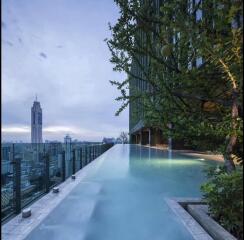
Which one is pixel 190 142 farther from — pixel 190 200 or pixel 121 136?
pixel 121 136

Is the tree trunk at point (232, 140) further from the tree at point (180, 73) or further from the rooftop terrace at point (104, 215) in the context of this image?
the rooftop terrace at point (104, 215)

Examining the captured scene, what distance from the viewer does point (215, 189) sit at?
3482 mm

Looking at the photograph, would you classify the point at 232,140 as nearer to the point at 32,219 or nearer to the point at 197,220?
the point at 197,220

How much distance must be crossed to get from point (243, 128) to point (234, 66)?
1.93ft

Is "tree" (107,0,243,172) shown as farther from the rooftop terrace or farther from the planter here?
the rooftop terrace

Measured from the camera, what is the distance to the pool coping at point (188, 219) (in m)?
3.83

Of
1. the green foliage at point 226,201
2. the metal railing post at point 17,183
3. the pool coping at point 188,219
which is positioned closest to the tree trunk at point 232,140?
the green foliage at point 226,201

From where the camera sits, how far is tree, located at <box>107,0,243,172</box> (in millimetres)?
3393

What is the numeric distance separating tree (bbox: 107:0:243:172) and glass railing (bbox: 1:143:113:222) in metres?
2.09

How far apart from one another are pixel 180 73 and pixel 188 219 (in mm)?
2148

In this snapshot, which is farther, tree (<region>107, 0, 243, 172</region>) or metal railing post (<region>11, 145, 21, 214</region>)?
metal railing post (<region>11, 145, 21, 214</region>)

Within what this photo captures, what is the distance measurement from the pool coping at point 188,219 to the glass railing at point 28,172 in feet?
8.31

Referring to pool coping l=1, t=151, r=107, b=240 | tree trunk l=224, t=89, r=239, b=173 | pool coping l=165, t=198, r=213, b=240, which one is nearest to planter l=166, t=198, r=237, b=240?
pool coping l=165, t=198, r=213, b=240

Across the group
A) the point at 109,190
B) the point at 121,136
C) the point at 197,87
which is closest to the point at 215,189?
the point at 197,87
